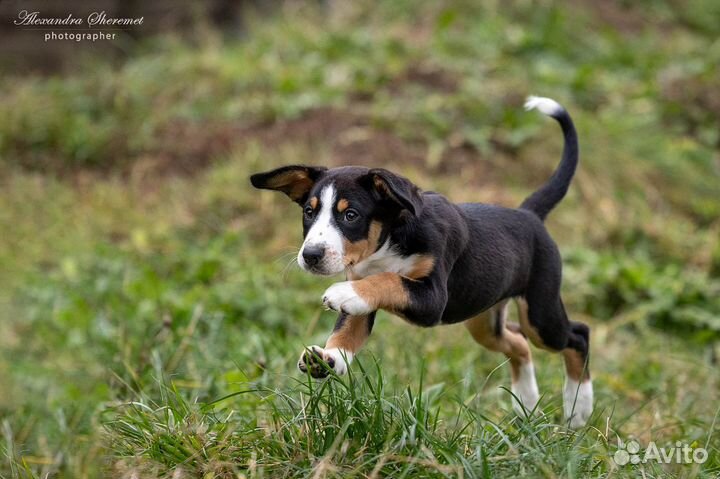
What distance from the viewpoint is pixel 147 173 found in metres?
10.4

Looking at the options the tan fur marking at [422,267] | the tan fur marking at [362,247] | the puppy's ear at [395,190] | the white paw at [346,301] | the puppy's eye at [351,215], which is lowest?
the tan fur marking at [422,267]

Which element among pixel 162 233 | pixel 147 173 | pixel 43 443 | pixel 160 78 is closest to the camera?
pixel 43 443

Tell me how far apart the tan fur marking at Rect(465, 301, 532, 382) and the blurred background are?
293 millimetres

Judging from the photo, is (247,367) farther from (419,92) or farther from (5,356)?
(419,92)

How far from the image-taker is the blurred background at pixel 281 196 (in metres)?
5.49

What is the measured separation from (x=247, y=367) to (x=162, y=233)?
11.7 feet

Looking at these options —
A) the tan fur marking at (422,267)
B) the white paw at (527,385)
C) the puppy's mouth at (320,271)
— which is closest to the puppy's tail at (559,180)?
the white paw at (527,385)

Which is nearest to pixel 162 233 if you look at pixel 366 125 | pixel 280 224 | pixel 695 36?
pixel 280 224

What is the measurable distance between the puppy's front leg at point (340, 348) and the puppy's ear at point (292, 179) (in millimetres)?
579

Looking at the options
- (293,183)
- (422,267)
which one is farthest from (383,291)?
(293,183)

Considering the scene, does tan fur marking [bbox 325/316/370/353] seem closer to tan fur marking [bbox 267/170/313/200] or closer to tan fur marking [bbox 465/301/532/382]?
tan fur marking [bbox 267/170/313/200]

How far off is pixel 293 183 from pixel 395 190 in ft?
1.99

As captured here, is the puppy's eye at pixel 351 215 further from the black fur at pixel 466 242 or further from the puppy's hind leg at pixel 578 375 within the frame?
the puppy's hind leg at pixel 578 375

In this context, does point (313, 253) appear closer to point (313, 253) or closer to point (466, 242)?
point (313, 253)
